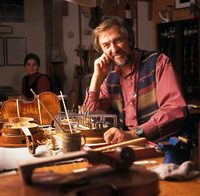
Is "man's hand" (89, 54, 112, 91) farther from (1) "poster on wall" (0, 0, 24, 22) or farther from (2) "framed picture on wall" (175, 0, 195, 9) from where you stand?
(1) "poster on wall" (0, 0, 24, 22)

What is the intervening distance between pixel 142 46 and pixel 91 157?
5859 millimetres

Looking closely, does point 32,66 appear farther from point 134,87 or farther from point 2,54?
point 134,87

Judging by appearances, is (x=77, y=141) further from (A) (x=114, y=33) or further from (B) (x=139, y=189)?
(A) (x=114, y=33)

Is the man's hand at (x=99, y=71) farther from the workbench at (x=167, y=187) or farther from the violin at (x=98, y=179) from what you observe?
the violin at (x=98, y=179)

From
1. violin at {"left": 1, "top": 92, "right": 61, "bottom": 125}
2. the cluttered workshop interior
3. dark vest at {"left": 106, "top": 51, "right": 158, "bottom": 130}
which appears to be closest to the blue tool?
the cluttered workshop interior

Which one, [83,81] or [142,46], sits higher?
[142,46]

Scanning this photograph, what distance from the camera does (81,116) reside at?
77.7 inches

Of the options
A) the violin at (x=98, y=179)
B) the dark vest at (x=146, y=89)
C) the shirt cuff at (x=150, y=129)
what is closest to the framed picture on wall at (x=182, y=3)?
the dark vest at (x=146, y=89)

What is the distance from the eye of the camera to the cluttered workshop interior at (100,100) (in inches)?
32.7

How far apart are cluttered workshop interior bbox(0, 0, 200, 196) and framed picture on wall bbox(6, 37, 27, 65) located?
2 cm

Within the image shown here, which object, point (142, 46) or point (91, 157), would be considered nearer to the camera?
point (91, 157)

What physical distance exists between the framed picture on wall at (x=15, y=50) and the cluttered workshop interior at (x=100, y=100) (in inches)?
0.7

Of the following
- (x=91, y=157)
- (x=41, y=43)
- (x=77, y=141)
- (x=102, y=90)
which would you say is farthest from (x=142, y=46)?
(x=91, y=157)

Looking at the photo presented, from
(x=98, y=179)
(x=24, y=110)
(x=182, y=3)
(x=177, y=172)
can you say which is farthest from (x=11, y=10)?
(x=98, y=179)
